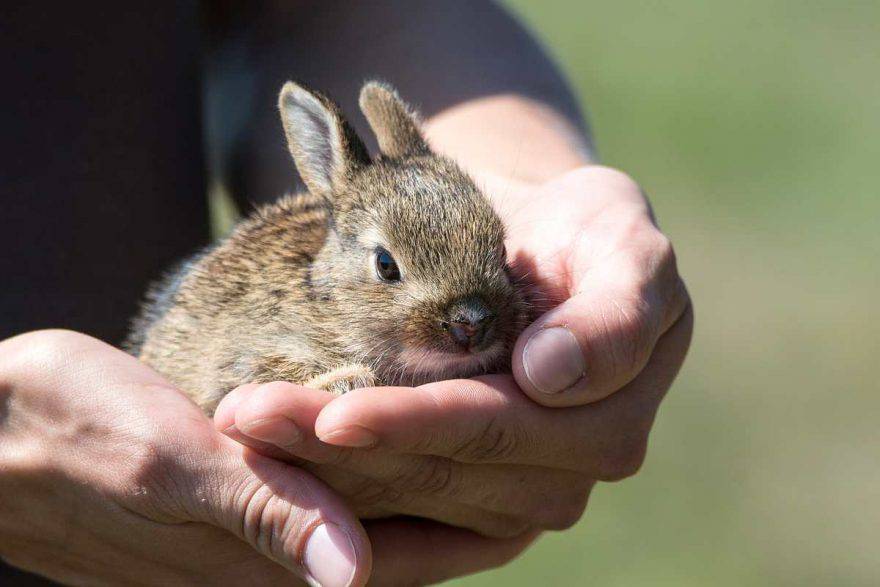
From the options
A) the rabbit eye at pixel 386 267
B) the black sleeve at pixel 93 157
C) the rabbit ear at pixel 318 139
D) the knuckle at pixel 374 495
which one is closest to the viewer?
the knuckle at pixel 374 495

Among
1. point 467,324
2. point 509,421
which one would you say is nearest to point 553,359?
point 509,421

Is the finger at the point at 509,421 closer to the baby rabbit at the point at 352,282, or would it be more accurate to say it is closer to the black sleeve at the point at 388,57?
the baby rabbit at the point at 352,282

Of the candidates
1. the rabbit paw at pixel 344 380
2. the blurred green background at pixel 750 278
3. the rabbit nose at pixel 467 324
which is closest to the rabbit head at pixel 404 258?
the rabbit nose at pixel 467 324

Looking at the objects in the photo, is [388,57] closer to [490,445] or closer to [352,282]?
[352,282]

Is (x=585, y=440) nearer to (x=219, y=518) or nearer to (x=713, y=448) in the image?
(x=219, y=518)

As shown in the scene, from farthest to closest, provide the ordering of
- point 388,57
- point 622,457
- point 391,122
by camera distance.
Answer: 1. point 388,57
2. point 391,122
3. point 622,457

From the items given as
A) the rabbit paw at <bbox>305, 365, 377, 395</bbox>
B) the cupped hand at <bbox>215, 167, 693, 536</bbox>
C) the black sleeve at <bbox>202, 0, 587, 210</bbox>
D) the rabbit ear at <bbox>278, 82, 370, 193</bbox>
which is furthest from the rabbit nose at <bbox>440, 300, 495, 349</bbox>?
the black sleeve at <bbox>202, 0, 587, 210</bbox>
